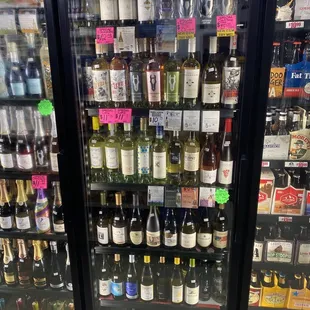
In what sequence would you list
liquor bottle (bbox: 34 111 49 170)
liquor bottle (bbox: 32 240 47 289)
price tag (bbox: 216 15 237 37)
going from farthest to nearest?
liquor bottle (bbox: 32 240 47 289), liquor bottle (bbox: 34 111 49 170), price tag (bbox: 216 15 237 37)

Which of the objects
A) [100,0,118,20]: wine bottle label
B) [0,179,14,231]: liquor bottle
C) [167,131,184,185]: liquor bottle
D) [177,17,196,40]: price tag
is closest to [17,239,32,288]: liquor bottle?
[0,179,14,231]: liquor bottle

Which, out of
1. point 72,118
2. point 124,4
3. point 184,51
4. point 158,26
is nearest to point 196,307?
point 72,118

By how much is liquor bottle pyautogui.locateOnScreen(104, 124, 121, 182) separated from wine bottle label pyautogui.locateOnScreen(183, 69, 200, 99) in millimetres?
410

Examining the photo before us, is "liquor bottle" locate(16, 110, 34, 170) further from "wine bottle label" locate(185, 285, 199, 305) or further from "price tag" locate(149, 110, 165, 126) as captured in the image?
"wine bottle label" locate(185, 285, 199, 305)

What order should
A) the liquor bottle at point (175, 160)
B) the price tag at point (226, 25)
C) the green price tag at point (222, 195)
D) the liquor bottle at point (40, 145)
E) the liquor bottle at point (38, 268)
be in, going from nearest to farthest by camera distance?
1. the price tag at point (226, 25)
2. the green price tag at point (222, 195)
3. the liquor bottle at point (175, 160)
4. the liquor bottle at point (40, 145)
5. the liquor bottle at point (38, 268)

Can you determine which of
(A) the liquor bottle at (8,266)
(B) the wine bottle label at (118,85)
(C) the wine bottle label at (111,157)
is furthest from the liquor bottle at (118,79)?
(A) the liquor bottle at (8,266)

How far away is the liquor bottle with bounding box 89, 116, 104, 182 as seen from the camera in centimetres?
166

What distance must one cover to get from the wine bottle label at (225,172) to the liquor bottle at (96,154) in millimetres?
600

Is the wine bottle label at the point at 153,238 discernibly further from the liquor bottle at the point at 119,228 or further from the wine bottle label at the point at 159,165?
the wine bottle label at the point at 159,165

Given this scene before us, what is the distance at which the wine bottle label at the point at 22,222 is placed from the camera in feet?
5.99

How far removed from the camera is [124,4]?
4.83 ft

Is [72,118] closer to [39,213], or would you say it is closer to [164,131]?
[164,131]

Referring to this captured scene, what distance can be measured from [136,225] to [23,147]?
746mm

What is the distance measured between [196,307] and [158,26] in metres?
1.47
